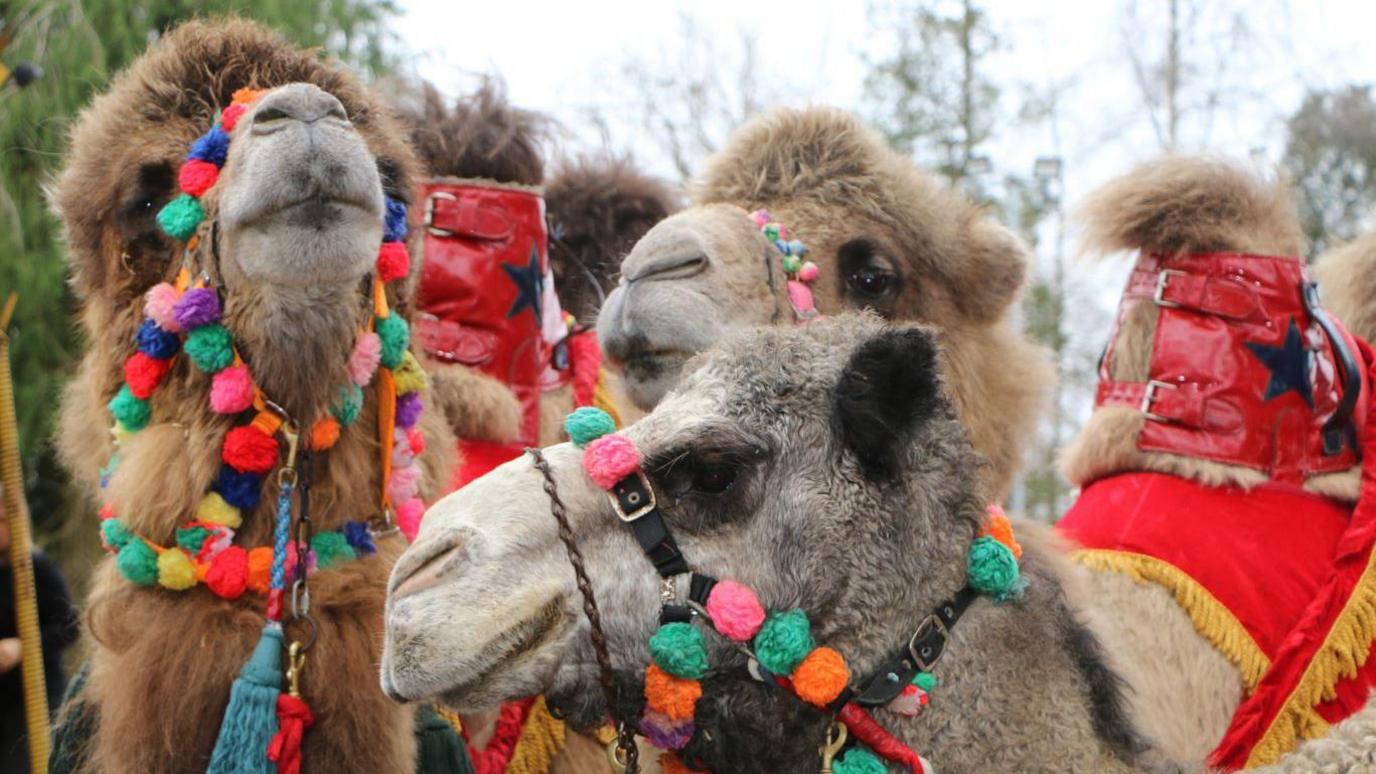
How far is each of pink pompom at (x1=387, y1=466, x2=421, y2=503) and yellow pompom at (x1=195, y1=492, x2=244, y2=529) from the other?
35 cm

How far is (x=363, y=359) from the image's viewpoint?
299cm

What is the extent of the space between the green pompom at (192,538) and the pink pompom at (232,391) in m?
0.26

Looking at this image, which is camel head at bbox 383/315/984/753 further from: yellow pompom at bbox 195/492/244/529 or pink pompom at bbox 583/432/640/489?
yellow pompom at bbox 195/492/244/529

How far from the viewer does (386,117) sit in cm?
351

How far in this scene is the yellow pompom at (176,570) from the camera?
2.78 metres

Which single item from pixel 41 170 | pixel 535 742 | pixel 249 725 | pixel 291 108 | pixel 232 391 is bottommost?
pixel 41 170

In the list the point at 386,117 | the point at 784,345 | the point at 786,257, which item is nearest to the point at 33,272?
the point at 386,117

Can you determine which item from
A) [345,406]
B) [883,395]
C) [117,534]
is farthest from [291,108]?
[883,395]

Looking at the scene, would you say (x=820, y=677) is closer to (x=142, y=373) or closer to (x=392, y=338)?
(x=392, y=338)

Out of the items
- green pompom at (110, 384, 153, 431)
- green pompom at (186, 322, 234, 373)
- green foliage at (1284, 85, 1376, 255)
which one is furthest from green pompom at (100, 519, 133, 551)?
green foliage at (1284, 85, 1376, 255)

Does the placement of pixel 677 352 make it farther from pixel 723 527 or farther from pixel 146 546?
pixel 146 546

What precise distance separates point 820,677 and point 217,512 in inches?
57.4

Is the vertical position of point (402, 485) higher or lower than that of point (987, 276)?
lower

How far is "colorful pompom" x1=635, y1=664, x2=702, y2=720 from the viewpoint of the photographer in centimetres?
216
